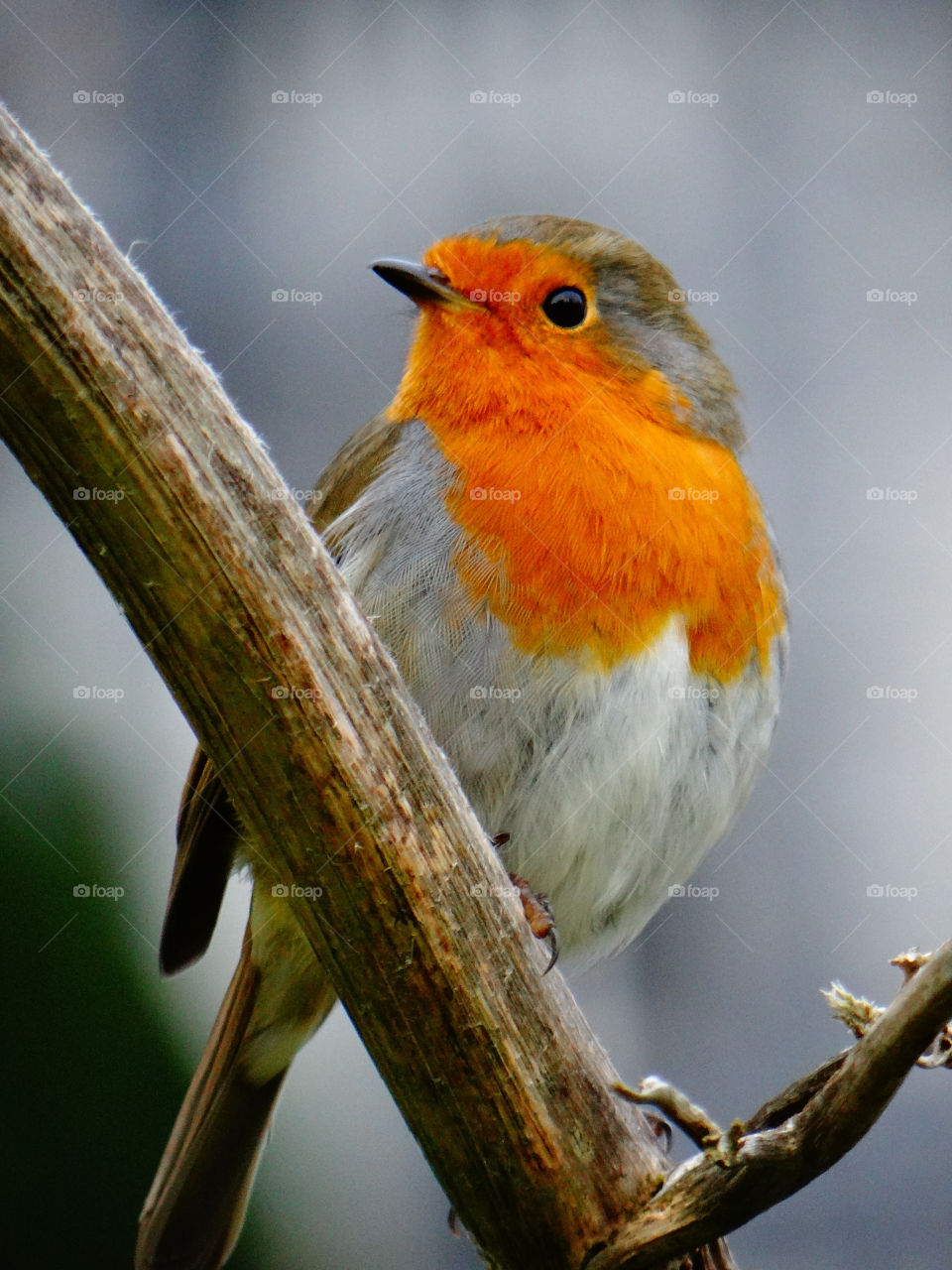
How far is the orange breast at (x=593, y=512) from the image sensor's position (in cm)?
219

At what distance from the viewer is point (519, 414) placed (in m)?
2.38

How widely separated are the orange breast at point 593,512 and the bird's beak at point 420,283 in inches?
2.0

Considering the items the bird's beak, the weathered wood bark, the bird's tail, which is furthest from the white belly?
the bird's tail

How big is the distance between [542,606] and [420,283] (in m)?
0.68

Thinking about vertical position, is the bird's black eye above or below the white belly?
above

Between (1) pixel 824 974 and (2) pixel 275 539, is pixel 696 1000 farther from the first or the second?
(2) pixel 275 539

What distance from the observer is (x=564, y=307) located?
8.18ft

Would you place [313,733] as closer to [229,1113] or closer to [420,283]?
[420,283]

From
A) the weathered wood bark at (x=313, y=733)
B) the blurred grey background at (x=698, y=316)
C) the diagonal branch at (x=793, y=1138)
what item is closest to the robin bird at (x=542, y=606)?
the blurred grey background at (x=698, y=316)

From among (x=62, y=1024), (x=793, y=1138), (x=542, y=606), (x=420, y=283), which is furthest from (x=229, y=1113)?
(x=420, y=283)

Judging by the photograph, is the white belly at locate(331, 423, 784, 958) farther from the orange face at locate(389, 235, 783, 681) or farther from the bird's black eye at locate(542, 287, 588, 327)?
the bird's black eye at locate(542, 287, 588, 327)

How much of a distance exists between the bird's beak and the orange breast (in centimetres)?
5

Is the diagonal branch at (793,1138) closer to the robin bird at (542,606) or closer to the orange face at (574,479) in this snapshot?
the robin bird at (542,606)

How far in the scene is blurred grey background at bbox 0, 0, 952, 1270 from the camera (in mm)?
2777
